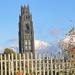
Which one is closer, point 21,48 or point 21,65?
point 21,65

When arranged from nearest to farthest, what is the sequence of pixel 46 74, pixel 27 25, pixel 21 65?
pixel 21 65 < pixel 46 74 < pixel 27 25

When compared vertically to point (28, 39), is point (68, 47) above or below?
below

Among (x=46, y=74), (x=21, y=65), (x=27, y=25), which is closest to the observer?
(x=21, y=65)

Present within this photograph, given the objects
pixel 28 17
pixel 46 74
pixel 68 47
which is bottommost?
pixel 46 74

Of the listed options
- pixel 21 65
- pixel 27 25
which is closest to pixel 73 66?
pixel 21 65

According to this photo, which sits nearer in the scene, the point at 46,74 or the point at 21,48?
the point at 46,74

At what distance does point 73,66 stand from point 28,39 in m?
135

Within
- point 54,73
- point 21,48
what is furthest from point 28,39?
point 54,73

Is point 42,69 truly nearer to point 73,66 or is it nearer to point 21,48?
point 73,66

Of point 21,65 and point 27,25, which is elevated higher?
point 27,25

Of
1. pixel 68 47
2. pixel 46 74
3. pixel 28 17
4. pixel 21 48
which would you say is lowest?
pixel 46 74

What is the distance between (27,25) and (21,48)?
30.2ft

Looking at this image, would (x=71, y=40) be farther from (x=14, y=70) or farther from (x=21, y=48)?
(x=21, y=48)

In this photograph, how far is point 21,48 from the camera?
151250 mm
